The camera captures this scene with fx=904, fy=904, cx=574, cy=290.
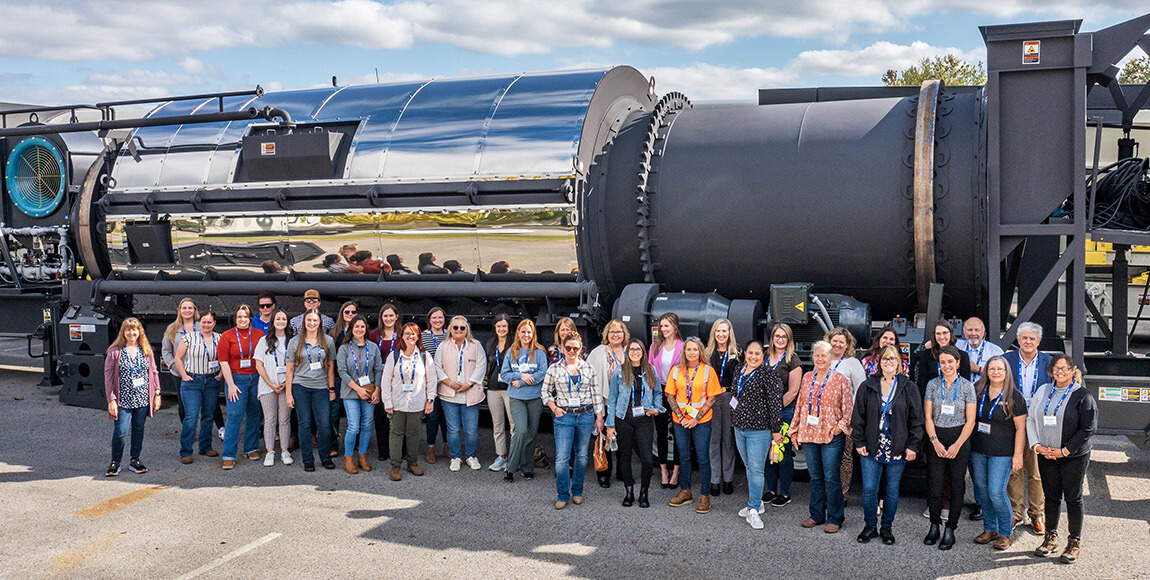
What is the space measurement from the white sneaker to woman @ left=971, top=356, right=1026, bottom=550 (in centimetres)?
151

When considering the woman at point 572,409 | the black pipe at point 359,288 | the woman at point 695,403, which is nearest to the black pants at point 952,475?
the woman at point 695,403

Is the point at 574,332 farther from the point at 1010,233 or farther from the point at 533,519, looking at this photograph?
the point at 1010,233

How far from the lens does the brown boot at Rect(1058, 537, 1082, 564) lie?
600 centimetres

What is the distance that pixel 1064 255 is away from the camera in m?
7.22

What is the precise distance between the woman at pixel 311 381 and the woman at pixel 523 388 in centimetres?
171

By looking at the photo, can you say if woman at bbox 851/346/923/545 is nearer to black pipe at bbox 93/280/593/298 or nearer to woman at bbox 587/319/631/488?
woman at bbox 587/319/631/488

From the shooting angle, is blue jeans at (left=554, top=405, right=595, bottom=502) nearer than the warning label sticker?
No

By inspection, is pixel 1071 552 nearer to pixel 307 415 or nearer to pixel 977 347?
pixel 977 347

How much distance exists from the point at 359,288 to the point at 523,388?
2.52 metres

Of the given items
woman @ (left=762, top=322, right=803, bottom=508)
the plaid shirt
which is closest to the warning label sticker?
woman @ (left=762, top=322, right=803, bottom=508)

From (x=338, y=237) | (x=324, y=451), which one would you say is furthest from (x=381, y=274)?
(x=324, y=451)

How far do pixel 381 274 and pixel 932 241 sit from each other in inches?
211

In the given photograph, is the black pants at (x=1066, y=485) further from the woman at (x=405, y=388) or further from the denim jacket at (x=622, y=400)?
the woman at (x=405, y=388)

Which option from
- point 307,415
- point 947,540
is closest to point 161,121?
point 307,415
